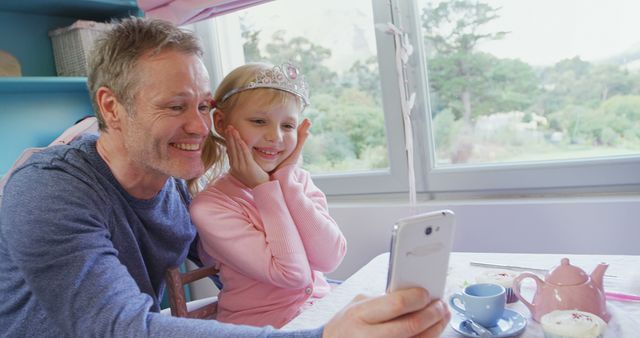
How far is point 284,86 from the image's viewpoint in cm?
129

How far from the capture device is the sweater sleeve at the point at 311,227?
4.16 ft

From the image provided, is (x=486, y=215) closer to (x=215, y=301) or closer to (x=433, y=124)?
(x=433, y=124)

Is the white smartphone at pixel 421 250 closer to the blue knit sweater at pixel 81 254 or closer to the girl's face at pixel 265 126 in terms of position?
the blue knit sweater at pixel 81 254

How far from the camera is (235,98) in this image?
1.30m

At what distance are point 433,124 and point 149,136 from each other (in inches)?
42.7

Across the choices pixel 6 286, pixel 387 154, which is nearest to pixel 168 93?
pixel 6 286

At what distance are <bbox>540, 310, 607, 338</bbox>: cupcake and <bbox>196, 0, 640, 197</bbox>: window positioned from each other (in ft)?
3.08

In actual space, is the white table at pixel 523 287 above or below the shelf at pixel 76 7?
below

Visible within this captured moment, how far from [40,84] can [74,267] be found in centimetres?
144

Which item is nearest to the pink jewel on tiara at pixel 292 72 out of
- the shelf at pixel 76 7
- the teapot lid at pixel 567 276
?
the teapot lid at pixel 567 276

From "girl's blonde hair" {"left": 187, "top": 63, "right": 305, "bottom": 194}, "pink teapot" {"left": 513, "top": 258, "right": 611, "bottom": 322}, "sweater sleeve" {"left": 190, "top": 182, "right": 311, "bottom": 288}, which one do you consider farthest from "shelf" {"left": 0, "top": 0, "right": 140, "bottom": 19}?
"pink teapot" {"left": 513, "top": 258, "right": 611, "bottom": 322}

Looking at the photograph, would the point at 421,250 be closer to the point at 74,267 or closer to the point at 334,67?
the point at 74,267

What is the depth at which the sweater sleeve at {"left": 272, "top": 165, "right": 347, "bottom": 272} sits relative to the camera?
1.27 meters

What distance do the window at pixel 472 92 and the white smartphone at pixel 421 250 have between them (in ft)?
3.77
